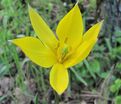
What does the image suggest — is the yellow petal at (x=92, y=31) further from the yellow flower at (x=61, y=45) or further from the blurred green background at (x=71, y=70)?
the blurred green background at (x=71, y=70)

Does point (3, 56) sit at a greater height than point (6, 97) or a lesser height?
greater

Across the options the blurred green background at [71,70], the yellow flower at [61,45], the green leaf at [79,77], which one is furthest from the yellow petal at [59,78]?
the green leaf at [79,77]

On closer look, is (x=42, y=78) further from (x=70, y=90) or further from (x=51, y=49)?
(x=51, y=49)

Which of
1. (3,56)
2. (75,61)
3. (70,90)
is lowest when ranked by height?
(70,90)

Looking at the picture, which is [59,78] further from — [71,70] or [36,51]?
[71,70]

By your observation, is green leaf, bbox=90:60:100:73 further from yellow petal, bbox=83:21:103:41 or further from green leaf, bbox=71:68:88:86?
yellow petal, bbox=83:21:103:41

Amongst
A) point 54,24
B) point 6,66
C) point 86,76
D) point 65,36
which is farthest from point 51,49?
point 54,24

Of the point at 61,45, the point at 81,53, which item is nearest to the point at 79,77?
the point at 61,45
